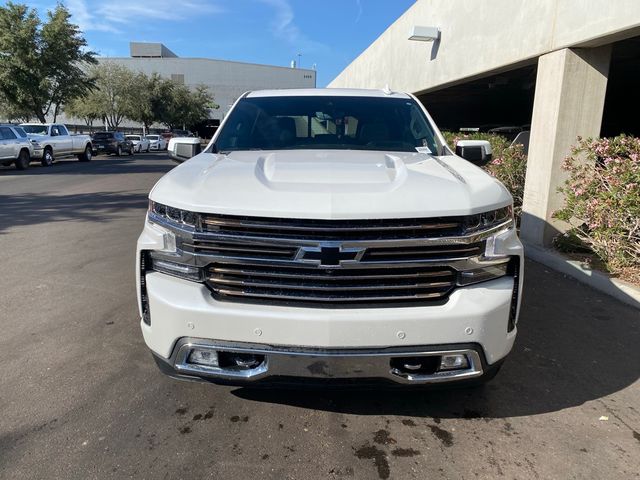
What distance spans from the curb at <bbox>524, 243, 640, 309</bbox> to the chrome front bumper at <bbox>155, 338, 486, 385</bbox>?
134 inches

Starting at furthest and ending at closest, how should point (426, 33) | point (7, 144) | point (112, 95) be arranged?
point (112, 95) < point (7, 144) < point (426, 33)

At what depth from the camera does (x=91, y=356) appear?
3.70 m

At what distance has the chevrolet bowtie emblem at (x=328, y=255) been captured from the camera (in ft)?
8.02

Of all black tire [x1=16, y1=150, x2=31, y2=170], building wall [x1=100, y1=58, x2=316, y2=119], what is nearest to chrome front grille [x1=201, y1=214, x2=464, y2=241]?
black tire [x1=16, y1=150, x2=31, y2=170]

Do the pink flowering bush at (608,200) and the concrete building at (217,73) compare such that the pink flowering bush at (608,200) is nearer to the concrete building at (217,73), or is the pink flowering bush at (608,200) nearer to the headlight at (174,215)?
the headlight at (174,215)

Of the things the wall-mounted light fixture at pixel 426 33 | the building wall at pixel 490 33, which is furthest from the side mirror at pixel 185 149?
the wall-mounted light fixture at pixel 426 33

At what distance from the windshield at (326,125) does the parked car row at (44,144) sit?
18.2 meters

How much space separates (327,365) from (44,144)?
902 inches

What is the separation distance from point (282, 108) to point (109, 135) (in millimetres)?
30813

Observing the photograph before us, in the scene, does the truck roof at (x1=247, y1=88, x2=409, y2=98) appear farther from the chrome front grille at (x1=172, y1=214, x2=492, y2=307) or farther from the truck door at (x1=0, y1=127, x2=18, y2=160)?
the truck door at (x1=0, y1=127, x2=18, y2=160)

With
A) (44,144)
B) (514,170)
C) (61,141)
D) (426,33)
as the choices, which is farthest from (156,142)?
(514,170)

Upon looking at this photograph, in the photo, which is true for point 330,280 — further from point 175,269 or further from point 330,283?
point 175,269

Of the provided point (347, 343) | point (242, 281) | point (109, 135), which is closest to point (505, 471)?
point (347, 343)

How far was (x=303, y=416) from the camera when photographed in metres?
2.95
